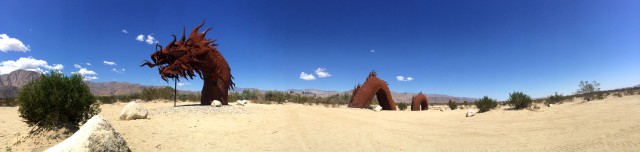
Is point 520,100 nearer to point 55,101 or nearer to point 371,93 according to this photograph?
point 371,93

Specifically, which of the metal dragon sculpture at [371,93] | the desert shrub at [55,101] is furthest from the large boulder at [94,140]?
the metal dragon sculpture at [371,93]

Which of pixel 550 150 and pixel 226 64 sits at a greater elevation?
pixel 226 64

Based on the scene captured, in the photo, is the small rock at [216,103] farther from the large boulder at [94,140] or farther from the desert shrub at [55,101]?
the large boulder at [94,140]

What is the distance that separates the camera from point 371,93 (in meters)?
21.2

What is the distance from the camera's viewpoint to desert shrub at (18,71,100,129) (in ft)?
25.1

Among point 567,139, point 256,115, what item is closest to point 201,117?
point 256,115

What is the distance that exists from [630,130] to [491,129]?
10.8ft

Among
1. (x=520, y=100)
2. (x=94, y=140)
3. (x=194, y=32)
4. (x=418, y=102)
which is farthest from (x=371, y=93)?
(x=94, y=140)

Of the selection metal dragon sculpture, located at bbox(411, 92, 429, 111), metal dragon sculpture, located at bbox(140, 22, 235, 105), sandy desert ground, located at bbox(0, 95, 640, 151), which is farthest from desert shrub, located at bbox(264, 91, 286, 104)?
sandy desert ground, located at bbox(0, 95, 640, 151)

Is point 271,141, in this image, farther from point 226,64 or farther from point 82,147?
point 226,64

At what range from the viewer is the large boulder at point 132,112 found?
1044cm

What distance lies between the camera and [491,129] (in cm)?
1010

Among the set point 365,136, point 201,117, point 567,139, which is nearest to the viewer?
point 567,139

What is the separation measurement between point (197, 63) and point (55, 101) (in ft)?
26.5
